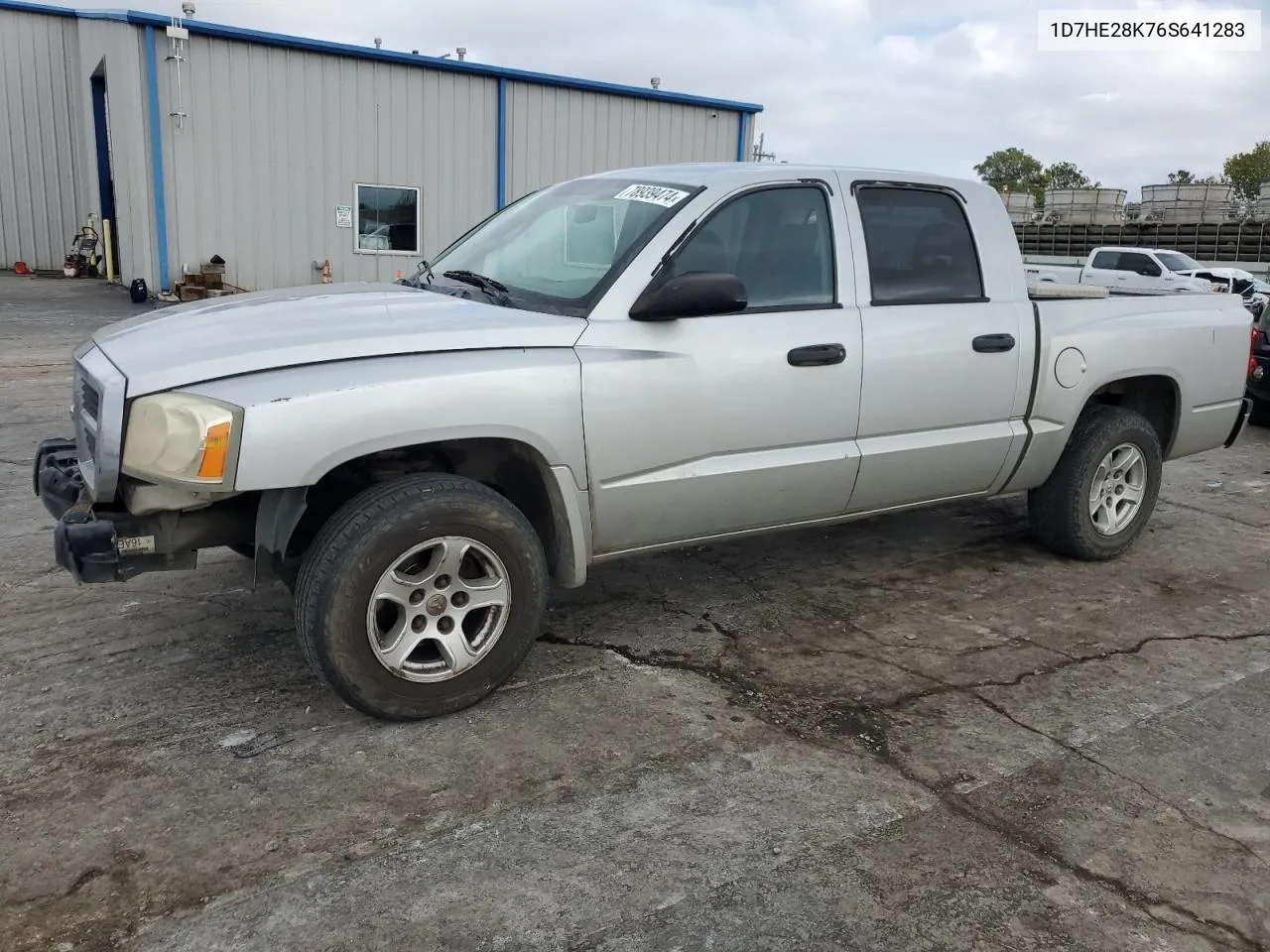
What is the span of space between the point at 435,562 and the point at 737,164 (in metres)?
2.15

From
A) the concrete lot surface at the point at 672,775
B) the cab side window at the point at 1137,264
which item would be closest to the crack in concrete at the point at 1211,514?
the concrete lot surface at the point at 672,775

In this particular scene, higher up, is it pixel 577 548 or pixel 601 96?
pixel 601 96

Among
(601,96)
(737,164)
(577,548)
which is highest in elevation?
(601,96)

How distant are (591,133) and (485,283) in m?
17.0

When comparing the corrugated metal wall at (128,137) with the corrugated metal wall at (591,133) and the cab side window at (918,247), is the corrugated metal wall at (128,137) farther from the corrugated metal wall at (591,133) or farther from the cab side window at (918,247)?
the cab side window at (918,247)

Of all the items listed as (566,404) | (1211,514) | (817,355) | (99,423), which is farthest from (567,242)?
(1211,514)

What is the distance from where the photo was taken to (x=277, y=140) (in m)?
17.2

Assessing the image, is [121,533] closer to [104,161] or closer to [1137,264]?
[104,161]

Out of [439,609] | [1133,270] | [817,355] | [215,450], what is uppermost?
[1133,270]

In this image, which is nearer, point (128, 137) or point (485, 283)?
point (485, 283)

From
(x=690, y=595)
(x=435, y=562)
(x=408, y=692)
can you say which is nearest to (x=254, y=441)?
(x=435, y=562)

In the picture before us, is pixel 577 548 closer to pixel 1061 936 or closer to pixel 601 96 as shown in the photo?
pixel 1061 936

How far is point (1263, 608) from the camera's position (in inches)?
190

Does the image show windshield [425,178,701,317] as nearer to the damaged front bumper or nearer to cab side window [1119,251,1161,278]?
the damaged front bumper
